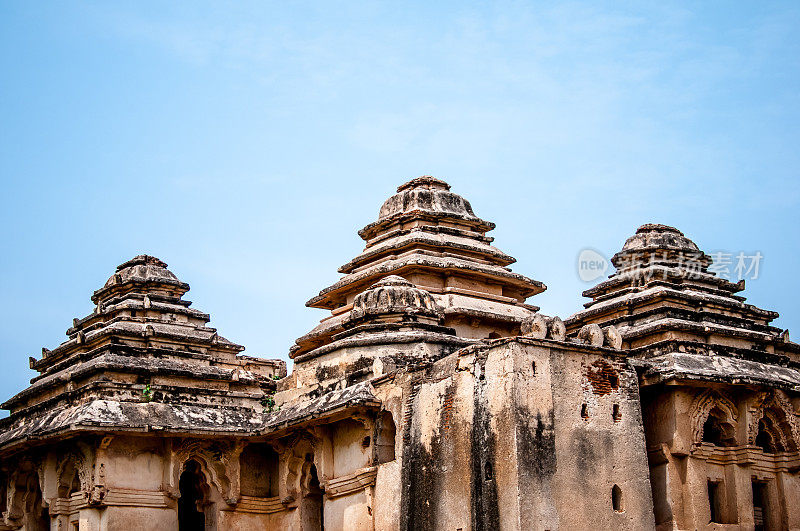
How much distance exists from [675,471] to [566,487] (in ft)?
11.5

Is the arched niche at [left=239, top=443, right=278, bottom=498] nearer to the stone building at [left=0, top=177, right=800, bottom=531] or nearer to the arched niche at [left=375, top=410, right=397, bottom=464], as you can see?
the stone building at [left=0, top=177, right=800, bottom=531]

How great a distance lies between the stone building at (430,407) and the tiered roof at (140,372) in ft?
0.20

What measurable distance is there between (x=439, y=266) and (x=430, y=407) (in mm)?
7582

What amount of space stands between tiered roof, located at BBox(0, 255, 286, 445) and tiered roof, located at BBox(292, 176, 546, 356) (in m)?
2.91

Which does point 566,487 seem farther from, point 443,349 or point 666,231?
point 666,231

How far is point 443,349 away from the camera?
27.7 m

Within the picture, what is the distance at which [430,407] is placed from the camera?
24.5 metres

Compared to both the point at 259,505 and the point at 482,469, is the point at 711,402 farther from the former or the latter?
the point at 259,505

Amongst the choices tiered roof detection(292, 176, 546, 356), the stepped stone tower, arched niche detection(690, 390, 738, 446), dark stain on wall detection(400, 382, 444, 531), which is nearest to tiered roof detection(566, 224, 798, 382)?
the stepped stone tower

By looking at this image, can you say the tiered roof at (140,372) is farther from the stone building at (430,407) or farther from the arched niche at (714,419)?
the arched niche at (714,419)

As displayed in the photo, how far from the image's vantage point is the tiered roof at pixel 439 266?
31375mm

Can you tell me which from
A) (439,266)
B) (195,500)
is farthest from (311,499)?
(439,266)

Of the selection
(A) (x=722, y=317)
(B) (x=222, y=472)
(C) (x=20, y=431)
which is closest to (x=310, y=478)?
(B) (x=222, y=472)

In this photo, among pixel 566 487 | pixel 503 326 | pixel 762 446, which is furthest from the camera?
pixel 503 326
